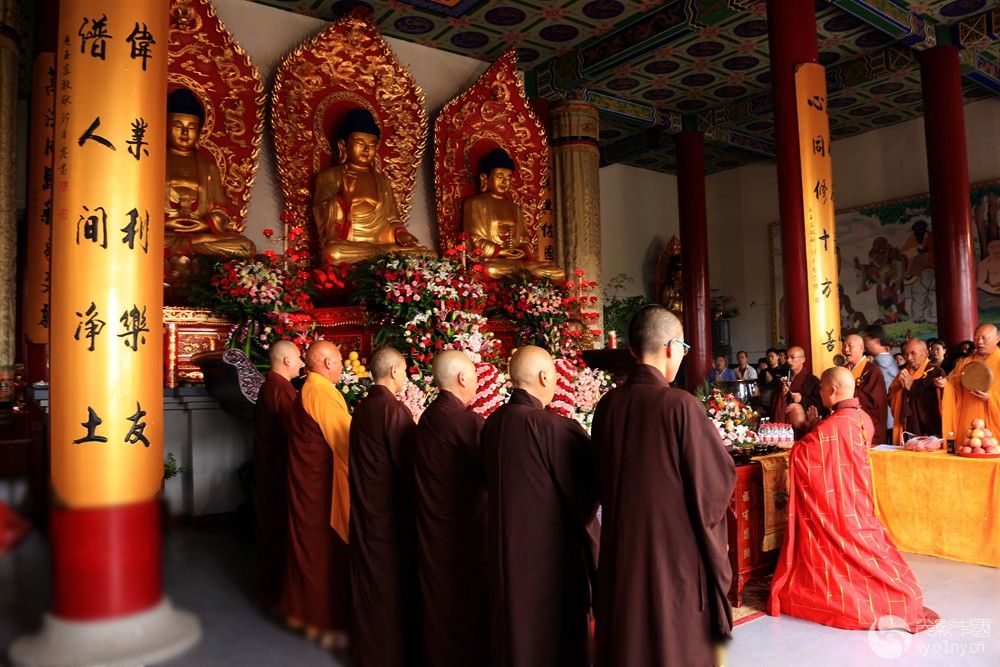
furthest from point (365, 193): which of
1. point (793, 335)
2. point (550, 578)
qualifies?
point (550, 578)

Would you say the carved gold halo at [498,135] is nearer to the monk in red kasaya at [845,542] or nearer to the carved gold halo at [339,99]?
the carved gold halo at [339,99]

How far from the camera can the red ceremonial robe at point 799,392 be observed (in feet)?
19.5

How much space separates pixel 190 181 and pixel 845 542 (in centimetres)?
586

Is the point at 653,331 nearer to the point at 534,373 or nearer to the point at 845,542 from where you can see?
the point at 534,373

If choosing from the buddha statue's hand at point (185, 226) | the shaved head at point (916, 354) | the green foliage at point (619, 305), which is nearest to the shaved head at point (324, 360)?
the buddha statue's hand at point (185, 226)

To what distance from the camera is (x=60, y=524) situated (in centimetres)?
311

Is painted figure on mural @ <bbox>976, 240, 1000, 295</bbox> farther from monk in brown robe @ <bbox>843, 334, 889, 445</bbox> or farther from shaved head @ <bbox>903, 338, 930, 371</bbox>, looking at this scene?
monk in brown robe @ <bbox>843, 334, 889, 445</bbox>

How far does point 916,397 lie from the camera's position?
652 centimetres

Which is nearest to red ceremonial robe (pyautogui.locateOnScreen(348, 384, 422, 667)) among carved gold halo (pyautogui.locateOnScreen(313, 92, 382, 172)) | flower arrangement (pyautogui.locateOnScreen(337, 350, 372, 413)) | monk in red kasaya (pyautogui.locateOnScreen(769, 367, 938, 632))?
flower arrangement (pyautogui.locateOnScreen(337, 350, 372, 413))

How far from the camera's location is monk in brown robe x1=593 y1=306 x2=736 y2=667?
228 cm

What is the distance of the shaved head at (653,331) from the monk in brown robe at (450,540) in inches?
28.3

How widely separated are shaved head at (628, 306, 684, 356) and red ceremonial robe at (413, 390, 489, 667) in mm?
716

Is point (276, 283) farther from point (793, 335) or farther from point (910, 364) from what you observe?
point (910, 364)

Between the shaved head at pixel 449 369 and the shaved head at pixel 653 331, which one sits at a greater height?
the shaved head at pixel 653 331
